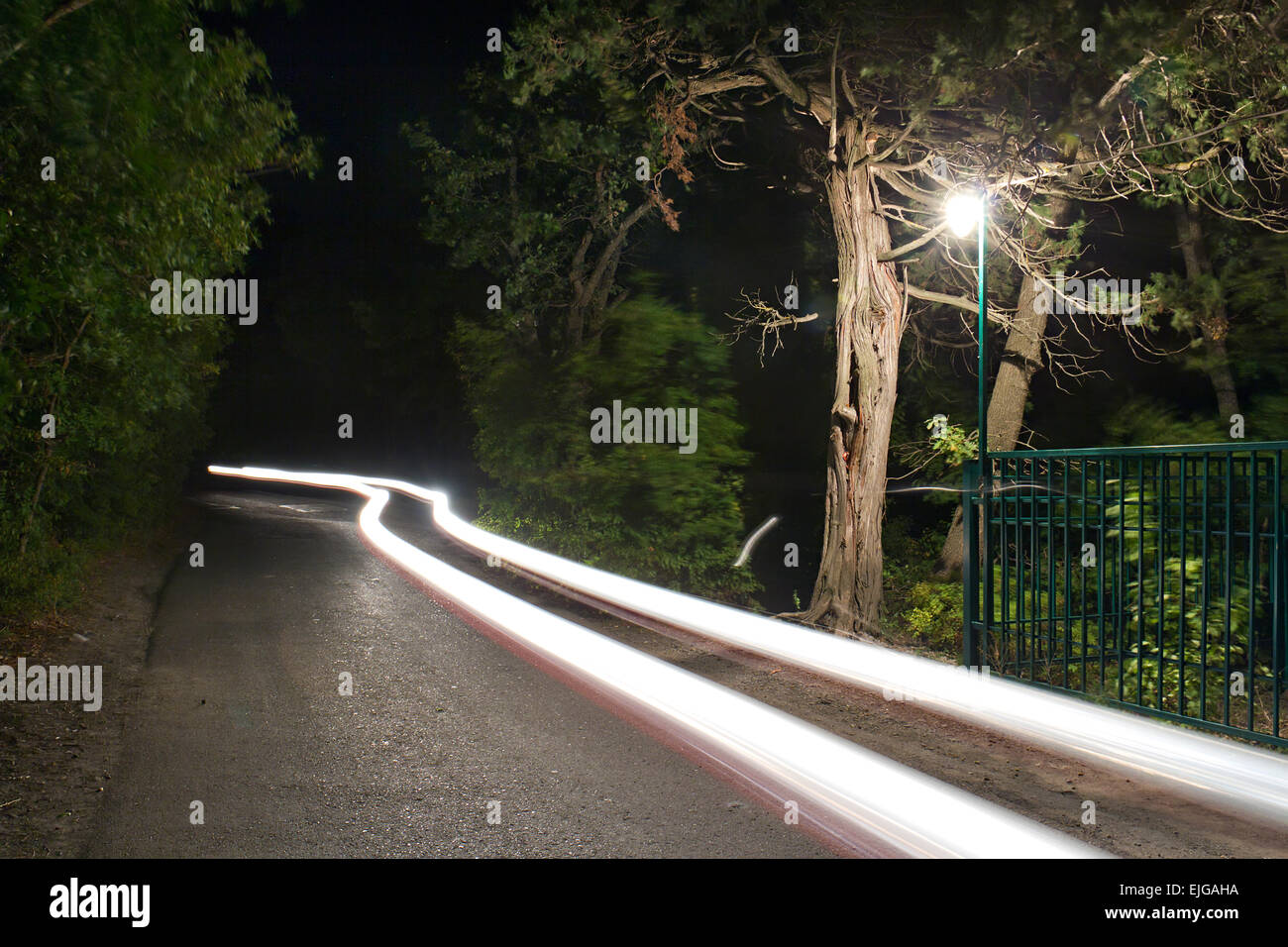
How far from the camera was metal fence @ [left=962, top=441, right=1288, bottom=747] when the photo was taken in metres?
6.67

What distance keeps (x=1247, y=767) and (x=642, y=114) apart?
11703 mm

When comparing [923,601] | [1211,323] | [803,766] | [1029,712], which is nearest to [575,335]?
[923,601]

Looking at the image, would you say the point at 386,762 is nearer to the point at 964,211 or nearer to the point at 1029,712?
the point at 1029,712

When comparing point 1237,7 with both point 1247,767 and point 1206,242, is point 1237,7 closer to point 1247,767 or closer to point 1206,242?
point 1206,242

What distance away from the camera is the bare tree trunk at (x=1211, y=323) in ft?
52.8

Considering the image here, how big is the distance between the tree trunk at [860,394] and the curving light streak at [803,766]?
5.48 m

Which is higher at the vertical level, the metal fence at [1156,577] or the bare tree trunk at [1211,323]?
the bare tree trunk at [1211,323]

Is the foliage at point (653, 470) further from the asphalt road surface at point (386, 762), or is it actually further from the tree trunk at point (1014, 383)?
the asphalt road surface at point (386, 762)

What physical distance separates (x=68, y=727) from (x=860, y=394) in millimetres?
10320

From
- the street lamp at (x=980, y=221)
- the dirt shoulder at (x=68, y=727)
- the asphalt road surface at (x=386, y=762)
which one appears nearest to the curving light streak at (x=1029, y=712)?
the asphalt road surface at (x=386, y=762)

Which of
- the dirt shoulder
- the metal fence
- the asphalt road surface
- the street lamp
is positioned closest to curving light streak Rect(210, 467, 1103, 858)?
the asphalt road surface

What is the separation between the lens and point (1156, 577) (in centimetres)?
972
